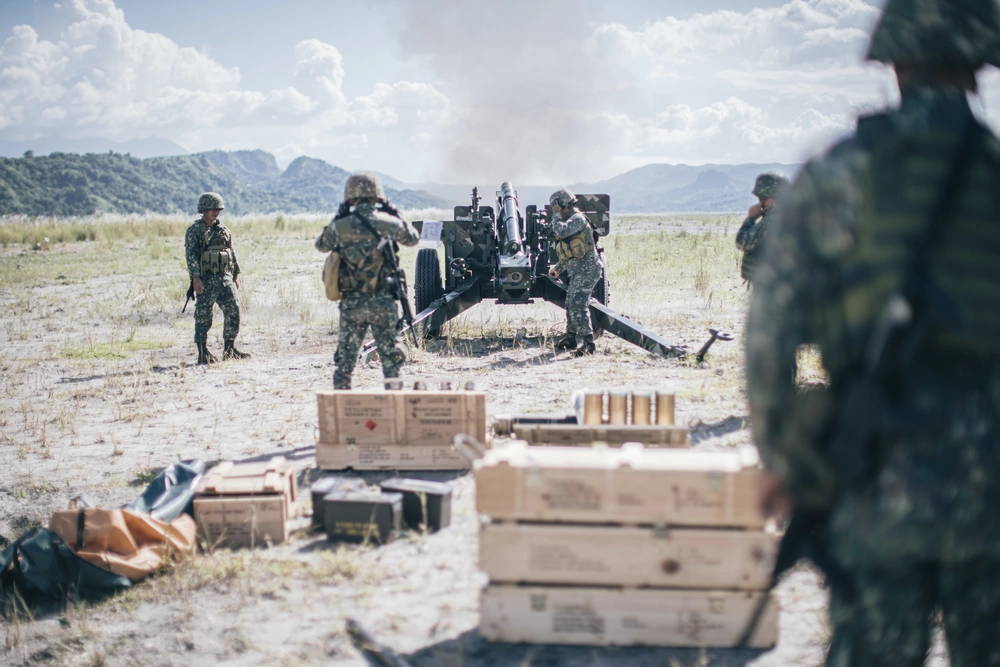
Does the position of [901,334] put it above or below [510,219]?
below

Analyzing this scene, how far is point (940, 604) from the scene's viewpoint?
87.0 inches

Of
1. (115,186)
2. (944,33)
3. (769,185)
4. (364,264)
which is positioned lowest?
(364,264)

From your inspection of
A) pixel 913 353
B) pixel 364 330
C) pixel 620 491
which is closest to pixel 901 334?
pixel 913 353

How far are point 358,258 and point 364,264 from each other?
6 cm

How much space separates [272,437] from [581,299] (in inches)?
163

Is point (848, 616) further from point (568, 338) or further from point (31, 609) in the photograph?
point (568, 338)

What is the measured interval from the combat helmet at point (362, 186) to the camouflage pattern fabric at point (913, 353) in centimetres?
476

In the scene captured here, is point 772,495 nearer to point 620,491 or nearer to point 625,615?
point 620,491

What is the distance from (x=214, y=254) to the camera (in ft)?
32.4

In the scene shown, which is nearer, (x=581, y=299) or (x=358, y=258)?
(x=358, y=258)

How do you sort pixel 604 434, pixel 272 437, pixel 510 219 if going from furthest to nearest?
1. pixel 510 219
2. pixel 272 437
3. pixel 604 434

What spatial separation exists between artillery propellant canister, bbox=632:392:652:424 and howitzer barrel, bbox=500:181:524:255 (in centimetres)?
505

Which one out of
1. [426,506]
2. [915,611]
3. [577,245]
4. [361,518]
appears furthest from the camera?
[577,245]

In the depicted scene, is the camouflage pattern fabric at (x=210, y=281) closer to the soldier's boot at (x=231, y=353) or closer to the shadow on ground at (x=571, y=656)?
the soldier's boot at (x=231, y=353)
